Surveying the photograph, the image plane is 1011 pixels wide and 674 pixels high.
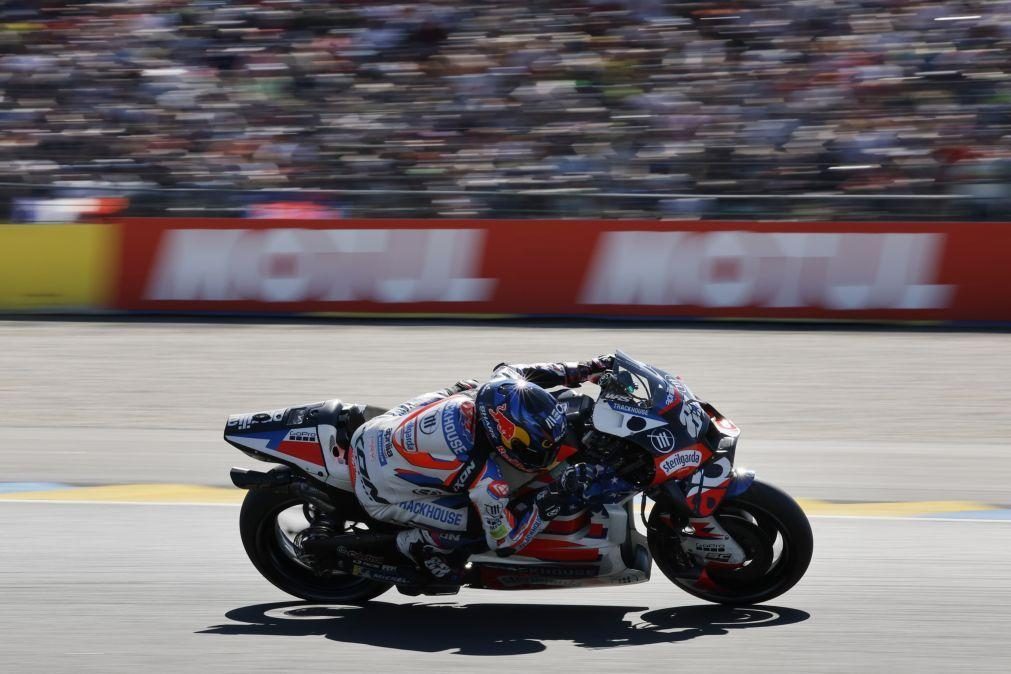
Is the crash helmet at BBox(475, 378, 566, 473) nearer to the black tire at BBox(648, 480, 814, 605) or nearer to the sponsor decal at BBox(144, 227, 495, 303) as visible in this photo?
the black tire at BBox(648, 480, 814, 605)

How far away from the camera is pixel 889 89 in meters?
16.0

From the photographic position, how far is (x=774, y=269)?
14.7 meters

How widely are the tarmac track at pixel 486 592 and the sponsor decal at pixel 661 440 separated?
2.77 ft

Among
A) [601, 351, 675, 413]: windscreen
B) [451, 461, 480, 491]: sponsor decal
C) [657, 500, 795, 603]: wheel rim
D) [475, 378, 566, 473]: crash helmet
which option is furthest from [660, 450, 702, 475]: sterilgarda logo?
[451, 461, 480, 491]: sponsor decal

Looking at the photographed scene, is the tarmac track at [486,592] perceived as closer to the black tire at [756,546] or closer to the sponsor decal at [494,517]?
the black tire at [756,546]

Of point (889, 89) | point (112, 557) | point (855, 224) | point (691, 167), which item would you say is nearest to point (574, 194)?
point (691, 167)

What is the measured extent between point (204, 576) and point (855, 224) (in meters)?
10.1

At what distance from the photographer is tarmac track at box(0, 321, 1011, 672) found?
537 centimetres

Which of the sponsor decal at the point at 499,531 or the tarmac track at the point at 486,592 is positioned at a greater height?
the sponsor decal at the point at 499,531

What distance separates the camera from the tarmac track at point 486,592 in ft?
17.6

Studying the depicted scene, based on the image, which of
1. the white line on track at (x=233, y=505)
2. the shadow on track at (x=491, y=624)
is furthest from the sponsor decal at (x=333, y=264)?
the shadow on track at (x=491, y=624)

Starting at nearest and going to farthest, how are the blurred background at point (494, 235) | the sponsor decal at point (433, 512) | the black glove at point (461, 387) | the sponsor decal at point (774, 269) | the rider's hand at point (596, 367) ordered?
1. the sponsor decal at point (433, 512)
2. the rider's hand at point (596, 367)
3. the black glove at point (461, 387)
4. the blurred background at point (494, 235)
5. the sponsor decal at point (774, 269)

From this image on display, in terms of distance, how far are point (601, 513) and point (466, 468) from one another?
0.64 m

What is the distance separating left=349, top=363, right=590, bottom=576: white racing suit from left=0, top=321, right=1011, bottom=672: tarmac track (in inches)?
18.4
